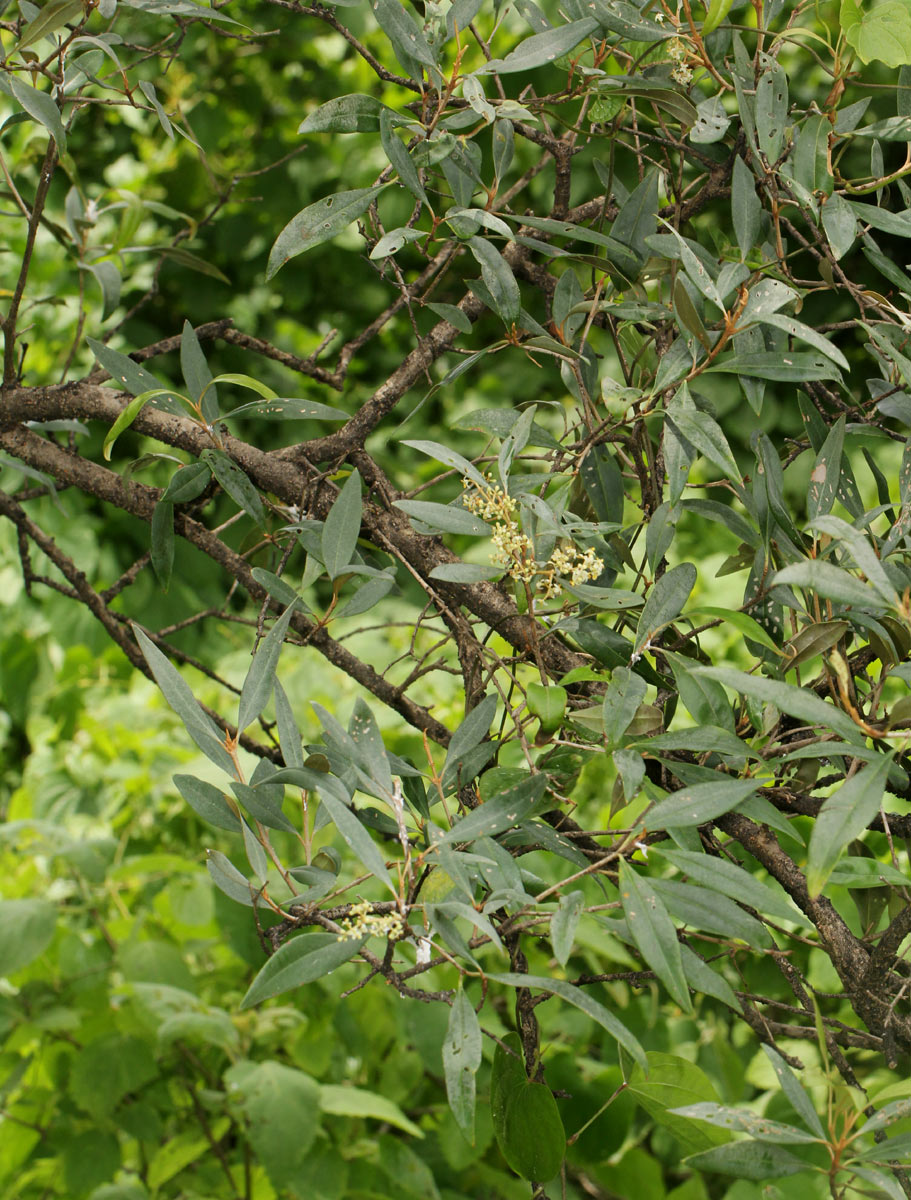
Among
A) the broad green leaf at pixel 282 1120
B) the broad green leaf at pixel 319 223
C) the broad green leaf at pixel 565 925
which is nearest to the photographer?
the broad green leaf at pixel 565 925

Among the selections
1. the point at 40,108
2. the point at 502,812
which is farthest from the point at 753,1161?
the point at 40,108

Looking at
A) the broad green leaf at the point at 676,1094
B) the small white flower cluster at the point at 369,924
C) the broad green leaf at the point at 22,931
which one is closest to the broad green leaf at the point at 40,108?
the small white flower cluster at the point at 369,924

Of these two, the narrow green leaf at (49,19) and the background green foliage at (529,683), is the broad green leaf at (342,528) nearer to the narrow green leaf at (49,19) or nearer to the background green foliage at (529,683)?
the background green foliage at (529,683)

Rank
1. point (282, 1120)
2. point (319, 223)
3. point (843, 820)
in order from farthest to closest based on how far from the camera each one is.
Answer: point (282, 1120)
point (319, 223)
point (843, 820)

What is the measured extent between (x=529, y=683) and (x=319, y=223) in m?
0.19

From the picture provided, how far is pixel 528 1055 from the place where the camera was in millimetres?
390

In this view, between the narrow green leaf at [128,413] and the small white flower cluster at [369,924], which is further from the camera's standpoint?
the narrow green leaf at [128,413]

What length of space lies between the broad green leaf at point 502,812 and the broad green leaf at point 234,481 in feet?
0.59

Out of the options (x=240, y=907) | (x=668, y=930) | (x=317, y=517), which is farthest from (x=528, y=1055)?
(x=240, y=907)

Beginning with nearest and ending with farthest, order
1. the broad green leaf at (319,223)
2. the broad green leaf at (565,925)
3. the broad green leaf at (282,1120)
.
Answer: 1. the broad green leaf at (565,925)
2. the broad green leaf at (319,223)
3. the broad green leaf at (282,1120)

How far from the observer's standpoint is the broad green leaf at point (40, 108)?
41 centimetres

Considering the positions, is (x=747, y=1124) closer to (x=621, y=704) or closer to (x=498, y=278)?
(x=621, y=704)

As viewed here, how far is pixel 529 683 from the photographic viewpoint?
0.37 meters

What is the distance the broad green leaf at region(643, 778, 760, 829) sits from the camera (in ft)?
1.02
